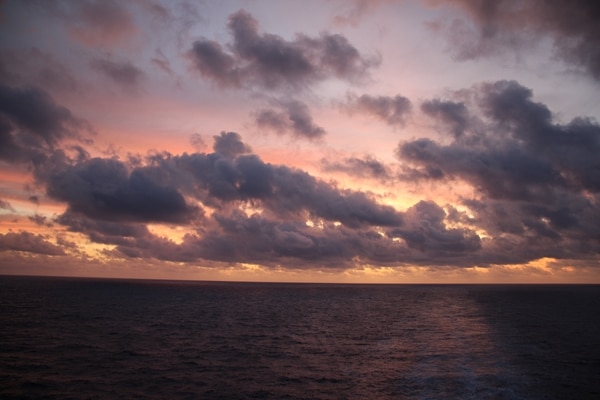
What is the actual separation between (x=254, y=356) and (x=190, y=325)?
3304cm

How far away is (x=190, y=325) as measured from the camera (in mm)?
80062

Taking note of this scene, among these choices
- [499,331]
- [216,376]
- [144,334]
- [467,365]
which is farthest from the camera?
[499,331]

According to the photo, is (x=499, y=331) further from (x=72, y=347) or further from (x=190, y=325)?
(x=72, y=347)

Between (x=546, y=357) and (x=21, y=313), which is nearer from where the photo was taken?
(x=546, y=357)

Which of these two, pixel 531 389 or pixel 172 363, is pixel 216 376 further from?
pixel 531 389

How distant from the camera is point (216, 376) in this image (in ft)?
136

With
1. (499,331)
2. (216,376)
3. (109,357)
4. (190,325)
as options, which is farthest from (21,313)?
(499,331)

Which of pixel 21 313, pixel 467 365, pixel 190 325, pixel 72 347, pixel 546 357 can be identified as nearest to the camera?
pixel 467 365

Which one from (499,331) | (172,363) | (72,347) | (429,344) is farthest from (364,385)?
(499,331)

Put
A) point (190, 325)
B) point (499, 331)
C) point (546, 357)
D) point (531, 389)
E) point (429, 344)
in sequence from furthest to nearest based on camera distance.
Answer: point (190, 325)
point (499, 331)
point (429, 344)
point (546, 357)
point (531, 389)

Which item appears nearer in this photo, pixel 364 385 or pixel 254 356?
pixel 364 385

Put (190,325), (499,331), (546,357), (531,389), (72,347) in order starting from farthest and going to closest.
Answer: (190,325) < (499,331) < (72,347) < (546,357) < (531,389)

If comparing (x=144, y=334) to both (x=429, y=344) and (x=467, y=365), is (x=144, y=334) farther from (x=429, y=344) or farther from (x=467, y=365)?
(x=467, y=365)

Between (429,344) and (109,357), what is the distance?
42.3 metres
